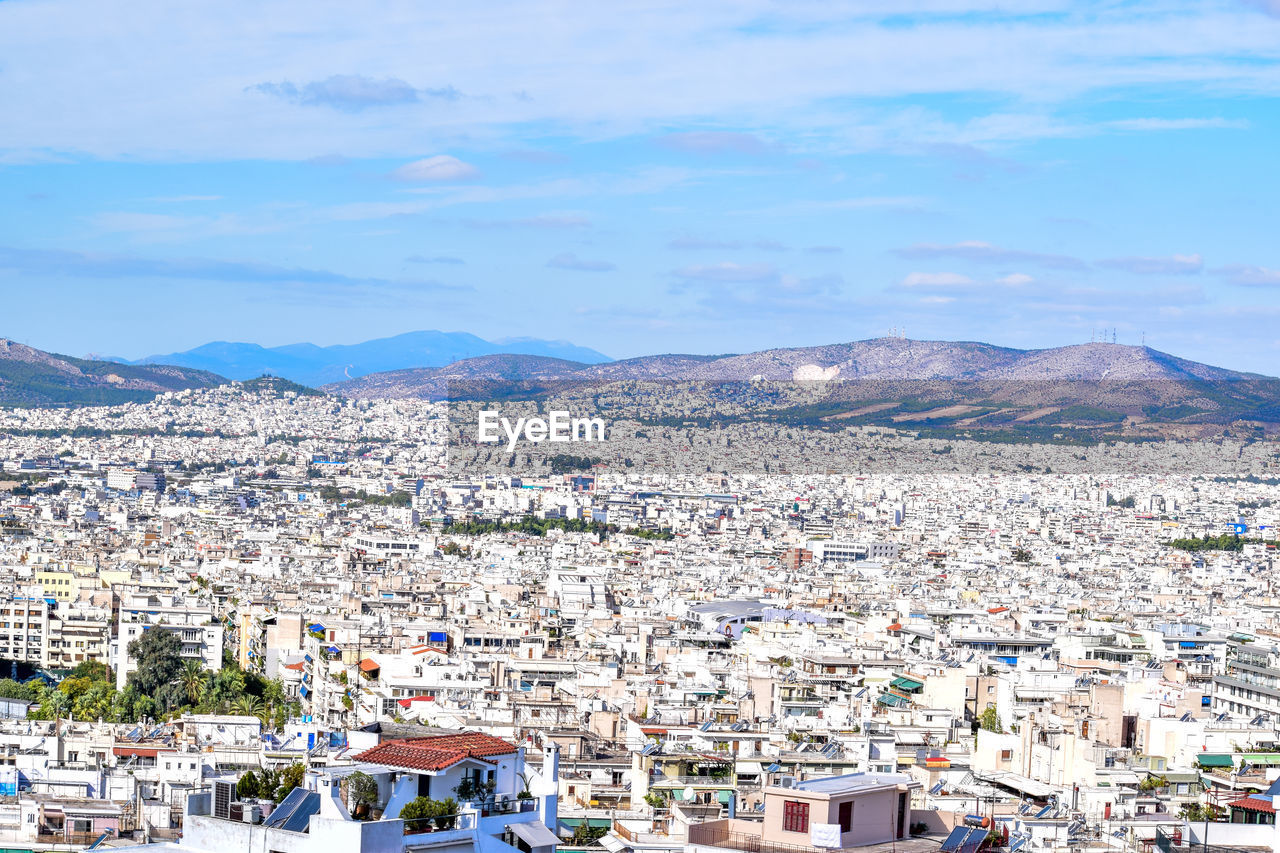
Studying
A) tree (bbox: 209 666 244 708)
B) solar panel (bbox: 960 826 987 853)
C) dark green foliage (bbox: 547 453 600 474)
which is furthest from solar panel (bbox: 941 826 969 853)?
dark green foliage (bbox: 547 453 600 474)

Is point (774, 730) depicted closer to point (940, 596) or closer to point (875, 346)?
point (940, 596)

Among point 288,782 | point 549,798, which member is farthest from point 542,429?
point 288,782

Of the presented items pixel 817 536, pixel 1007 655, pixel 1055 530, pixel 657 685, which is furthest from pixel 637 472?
pixel 657 685

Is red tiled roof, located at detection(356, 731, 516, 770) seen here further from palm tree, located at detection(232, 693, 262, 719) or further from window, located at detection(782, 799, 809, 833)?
palm tree, located at detection(232, 693, 262, 719)

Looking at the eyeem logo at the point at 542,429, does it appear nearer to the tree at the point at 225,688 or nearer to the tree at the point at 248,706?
the tree at the point at 225,688

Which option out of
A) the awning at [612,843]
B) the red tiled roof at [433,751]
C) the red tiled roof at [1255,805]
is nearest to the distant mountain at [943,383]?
the red tiled roof at [1255,805]
